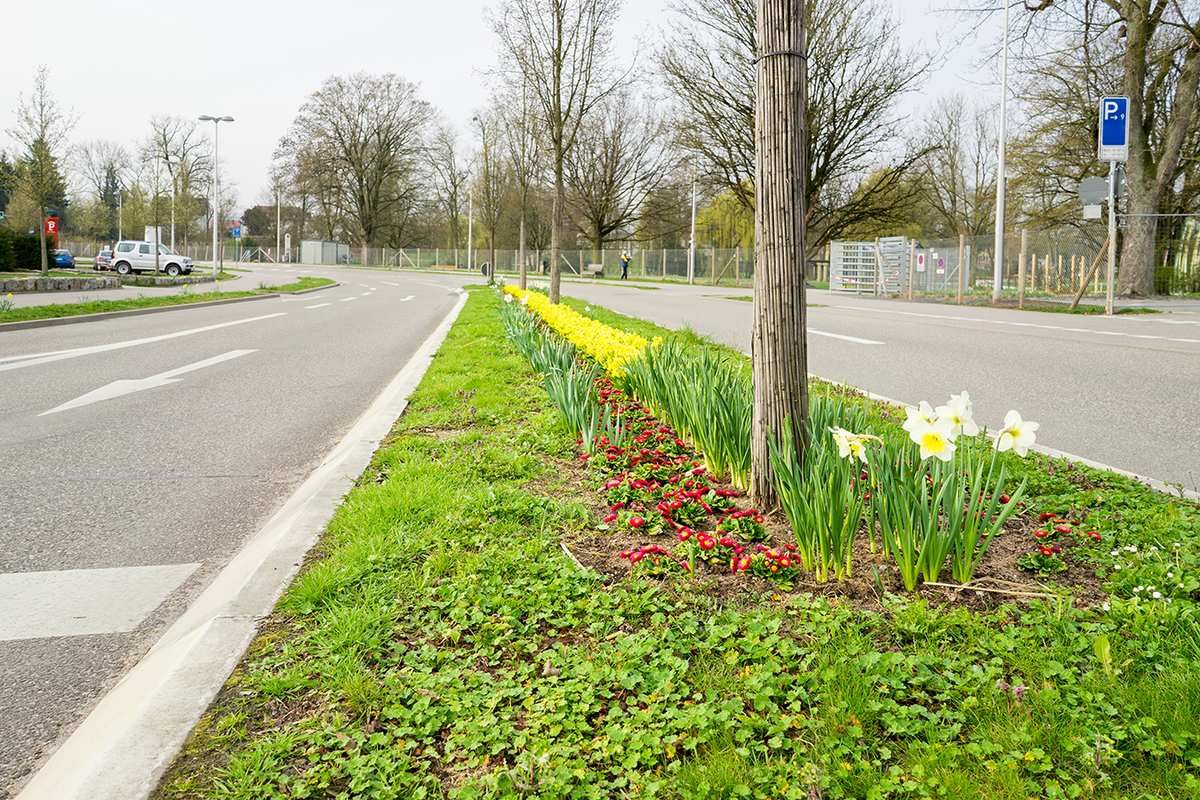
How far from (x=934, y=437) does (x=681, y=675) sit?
3.99 ft

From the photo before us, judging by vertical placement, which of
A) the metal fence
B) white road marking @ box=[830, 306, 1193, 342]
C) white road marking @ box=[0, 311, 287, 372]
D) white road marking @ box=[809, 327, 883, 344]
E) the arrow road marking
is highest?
the metal fence

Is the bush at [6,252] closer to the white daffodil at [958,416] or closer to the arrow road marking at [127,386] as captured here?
the arrow road marking at [127,386]

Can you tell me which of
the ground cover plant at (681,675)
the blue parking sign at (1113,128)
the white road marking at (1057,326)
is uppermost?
the blue parking sign at (1113,128)

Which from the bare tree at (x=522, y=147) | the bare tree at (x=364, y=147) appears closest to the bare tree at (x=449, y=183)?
the bare tree at (x=364, y=147)

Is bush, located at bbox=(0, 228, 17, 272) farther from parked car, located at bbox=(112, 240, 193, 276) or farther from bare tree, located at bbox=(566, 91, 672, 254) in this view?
bare tree, located at bbox=(566, 91, 672, 254)

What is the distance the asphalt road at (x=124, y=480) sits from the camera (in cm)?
244

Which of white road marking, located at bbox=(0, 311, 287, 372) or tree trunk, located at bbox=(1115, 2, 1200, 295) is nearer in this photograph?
white road marking, located at bbox=(0, 311, 287, 372)

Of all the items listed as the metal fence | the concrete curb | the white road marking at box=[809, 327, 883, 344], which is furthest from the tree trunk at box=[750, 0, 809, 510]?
the metal fence

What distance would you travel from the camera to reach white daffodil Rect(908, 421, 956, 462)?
2.59m

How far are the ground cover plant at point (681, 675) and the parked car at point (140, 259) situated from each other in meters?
40.2

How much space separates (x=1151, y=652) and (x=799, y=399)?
1.46m

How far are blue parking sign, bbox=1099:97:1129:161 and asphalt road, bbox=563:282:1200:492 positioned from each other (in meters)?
3.22

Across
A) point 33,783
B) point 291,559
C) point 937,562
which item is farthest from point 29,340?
point 937,562

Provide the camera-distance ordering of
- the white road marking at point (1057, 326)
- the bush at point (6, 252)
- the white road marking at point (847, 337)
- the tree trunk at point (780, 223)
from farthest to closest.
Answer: the bush at point (6, 252) → the white road marking at point (1057, 326) → the white road marking at point (847, 337) → the tree trunk at point (780, 223)
